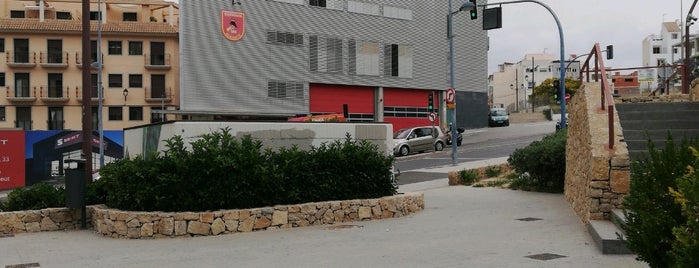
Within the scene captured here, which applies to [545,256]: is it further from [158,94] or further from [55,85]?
[55,85]

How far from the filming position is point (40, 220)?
12117 mm

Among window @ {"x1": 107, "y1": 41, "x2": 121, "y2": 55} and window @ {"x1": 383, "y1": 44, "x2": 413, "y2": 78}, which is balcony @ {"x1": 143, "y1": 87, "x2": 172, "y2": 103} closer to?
window @ {"x1": 107, "y1": 41, "x2": 121, "y2": 55}

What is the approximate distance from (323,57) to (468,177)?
31010 mm

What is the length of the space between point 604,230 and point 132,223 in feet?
23.1

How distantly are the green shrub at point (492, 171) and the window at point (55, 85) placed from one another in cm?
4464

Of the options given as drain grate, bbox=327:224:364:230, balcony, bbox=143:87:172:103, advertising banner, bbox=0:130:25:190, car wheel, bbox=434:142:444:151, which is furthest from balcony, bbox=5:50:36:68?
drain grate, bbox=327:224:364:230

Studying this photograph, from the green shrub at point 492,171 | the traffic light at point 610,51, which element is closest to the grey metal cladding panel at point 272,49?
the traffic light at point 610,51

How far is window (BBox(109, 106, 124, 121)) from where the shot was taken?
5622cm

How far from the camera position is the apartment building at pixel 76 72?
5444 cm

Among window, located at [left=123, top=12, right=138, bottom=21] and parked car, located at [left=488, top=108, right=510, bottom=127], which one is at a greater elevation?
window, located at [left=123, top=12, right=138, bottom=21]

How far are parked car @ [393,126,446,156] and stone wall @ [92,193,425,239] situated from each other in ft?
83.5

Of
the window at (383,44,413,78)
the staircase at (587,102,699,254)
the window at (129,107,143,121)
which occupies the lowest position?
the staircase at (587,102,699,254)

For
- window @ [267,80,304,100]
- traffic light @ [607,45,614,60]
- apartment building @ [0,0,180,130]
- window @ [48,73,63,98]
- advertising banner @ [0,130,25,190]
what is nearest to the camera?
advertising banner @ [0,130,25,190]

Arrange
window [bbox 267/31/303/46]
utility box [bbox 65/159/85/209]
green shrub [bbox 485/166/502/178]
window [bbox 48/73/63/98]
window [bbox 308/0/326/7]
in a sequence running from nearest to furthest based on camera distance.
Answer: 1. utility box [bbox 65/159/85/209]
2. green shrub [bbox 485/166/502/178]
3. window [bbox 267/31/303/46]
4. window [bbox 308/0/326/7]
5. window [bbox 48/73/63/98]
